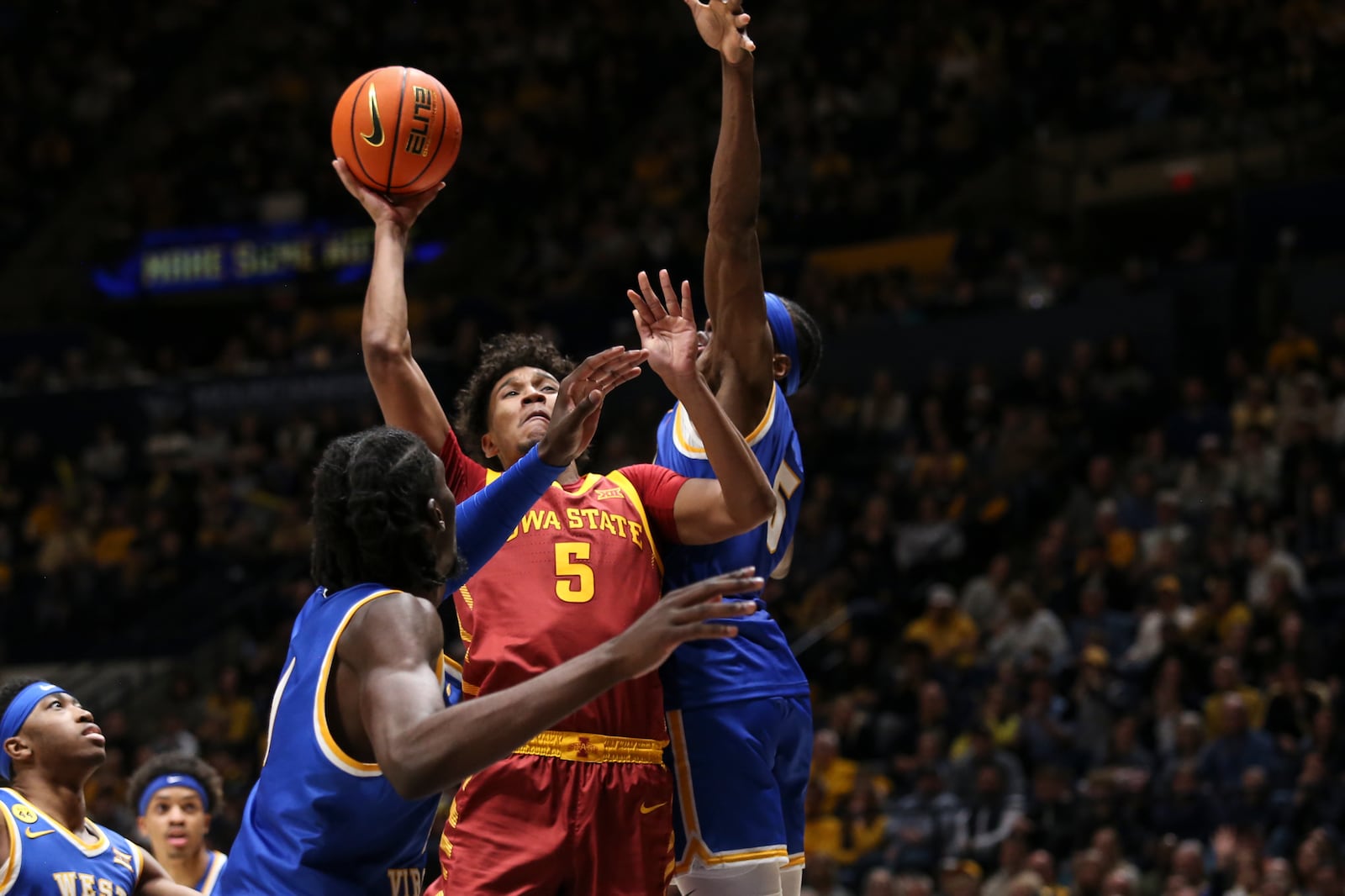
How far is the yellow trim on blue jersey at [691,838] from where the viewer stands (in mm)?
4434

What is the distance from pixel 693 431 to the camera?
496 cm

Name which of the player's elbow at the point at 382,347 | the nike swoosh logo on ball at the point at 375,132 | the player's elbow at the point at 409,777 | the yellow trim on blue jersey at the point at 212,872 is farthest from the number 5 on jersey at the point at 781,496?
the yellow trim on blue jersey at the point at 212,872

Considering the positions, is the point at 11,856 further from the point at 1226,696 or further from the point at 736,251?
the point at 1226,696

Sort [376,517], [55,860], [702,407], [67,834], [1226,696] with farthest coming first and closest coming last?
[1226,696], [67,834], [55,860], [702,407], [376,517]

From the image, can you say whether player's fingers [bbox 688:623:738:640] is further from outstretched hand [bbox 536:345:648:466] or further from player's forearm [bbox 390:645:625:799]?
outstretched hand [bbox 536:345:648:466]

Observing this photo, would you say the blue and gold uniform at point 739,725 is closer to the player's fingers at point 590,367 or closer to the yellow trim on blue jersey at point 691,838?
the yellow trim on blue jersey at point 691,838

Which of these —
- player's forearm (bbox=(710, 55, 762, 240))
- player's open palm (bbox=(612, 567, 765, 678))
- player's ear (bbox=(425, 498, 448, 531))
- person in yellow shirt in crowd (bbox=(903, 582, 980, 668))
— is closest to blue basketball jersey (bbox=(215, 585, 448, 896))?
player's ear (bbox=(425, 498, 448, 531))

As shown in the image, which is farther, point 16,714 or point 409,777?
point 16,714

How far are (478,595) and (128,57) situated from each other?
21.8 metres

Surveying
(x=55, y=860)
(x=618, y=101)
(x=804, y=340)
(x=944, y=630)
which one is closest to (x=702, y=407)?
(x=804, y=340)

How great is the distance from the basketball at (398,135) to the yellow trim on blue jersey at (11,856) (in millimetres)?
1970

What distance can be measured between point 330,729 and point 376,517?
41cm

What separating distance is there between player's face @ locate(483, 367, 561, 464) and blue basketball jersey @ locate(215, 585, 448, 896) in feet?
4.57

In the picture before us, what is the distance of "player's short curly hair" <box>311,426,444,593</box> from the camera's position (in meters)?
3.37
